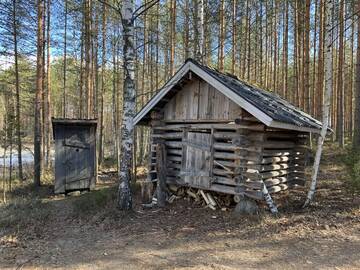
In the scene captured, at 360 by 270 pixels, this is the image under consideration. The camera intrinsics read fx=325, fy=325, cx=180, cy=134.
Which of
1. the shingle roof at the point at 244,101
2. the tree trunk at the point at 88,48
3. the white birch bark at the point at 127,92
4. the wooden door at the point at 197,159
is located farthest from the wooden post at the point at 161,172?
the tree trunk at the point at 88,48

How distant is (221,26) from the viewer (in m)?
15.5

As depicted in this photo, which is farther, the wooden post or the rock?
the wooden post

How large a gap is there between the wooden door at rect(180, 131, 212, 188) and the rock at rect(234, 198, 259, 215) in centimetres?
108

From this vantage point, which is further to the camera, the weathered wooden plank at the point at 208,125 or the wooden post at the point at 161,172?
the wooden post at the point at 161,172

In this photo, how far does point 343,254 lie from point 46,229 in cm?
608

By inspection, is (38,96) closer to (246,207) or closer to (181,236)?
(181,236)

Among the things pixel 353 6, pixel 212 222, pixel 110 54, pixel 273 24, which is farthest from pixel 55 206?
pixel 273 24

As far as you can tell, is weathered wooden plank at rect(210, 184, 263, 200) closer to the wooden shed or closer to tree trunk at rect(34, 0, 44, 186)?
the wooden shed

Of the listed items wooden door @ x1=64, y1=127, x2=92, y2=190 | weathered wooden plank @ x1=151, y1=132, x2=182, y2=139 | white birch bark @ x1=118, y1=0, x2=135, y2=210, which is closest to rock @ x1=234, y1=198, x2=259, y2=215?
weathered wooden plank @ x1=151, y1=132, x2=182, y2=139

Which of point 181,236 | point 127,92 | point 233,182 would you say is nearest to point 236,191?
point 233,182

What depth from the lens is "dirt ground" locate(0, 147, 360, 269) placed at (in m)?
5.36

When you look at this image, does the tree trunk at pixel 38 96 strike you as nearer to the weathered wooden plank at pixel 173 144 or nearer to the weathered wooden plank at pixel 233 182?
the weathered wooden plank at pixel 173 144

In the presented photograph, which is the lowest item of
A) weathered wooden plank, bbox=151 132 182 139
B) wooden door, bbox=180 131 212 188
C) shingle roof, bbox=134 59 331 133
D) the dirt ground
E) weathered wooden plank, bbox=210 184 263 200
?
the dirt ground

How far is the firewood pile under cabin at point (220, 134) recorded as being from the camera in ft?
26.0
